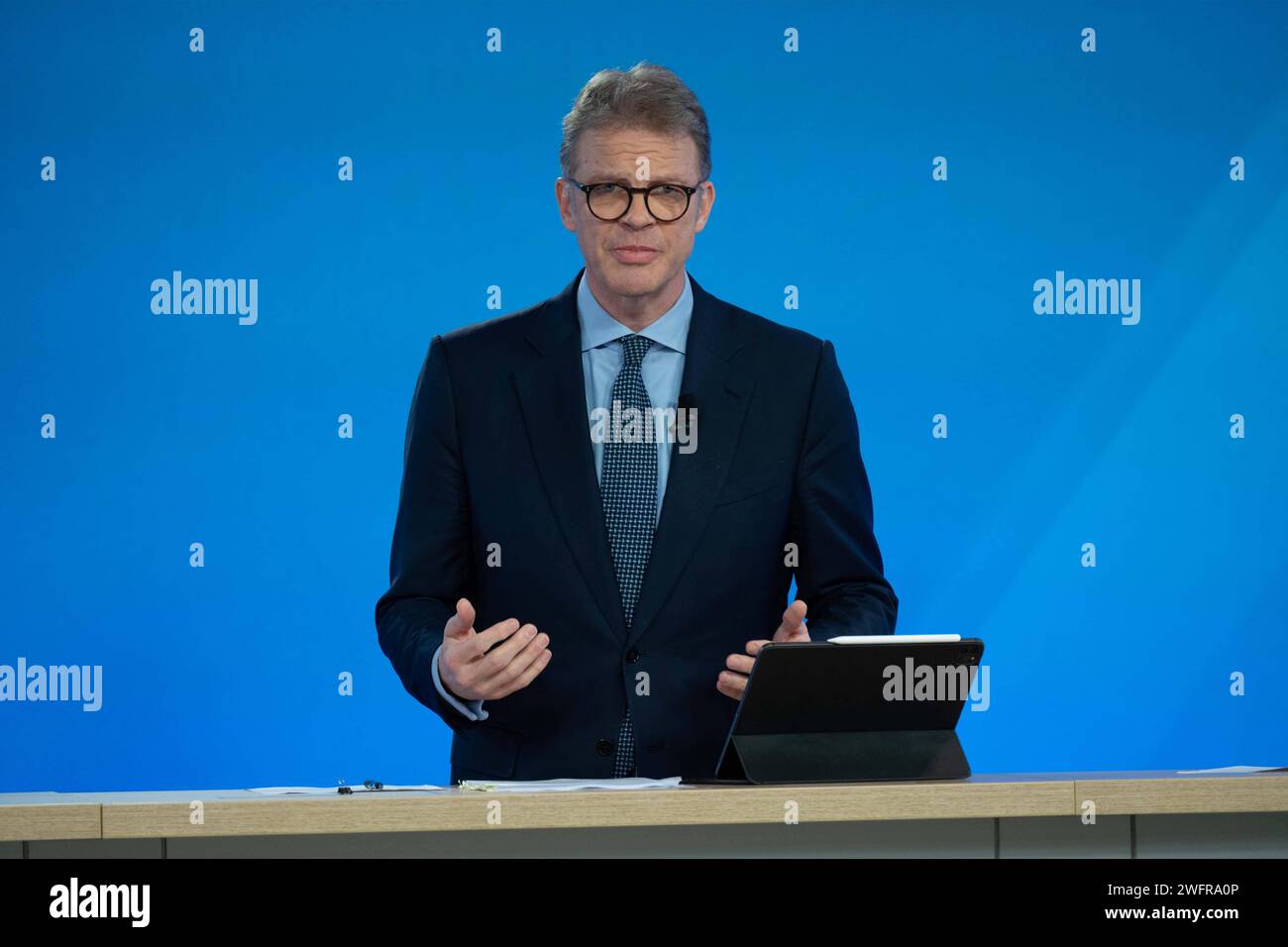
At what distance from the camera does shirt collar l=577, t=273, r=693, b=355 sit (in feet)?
9.43

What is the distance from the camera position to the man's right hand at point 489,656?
2219mm

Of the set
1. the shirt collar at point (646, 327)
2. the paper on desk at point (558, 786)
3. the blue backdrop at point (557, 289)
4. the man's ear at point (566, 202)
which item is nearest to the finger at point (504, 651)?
the paper on desk at point (558, 786)

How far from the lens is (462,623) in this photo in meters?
2.26

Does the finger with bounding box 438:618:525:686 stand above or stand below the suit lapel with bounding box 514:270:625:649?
below

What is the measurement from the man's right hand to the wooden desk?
288 millimetres

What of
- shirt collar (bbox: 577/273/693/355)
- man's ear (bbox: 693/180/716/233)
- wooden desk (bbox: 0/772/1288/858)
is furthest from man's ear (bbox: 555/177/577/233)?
wooden desk (bbox: 0/772/1288/858)

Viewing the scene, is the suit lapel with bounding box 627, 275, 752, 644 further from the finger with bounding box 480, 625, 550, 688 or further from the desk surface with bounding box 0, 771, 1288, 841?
the desk surface with bounding box 0, 771, 1288, 841

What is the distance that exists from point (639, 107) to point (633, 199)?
175 millimetres

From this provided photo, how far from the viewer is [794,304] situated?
464cm

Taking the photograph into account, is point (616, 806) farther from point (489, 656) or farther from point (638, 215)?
point (638, 215)

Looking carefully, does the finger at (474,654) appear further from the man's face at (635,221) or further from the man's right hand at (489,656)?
the man's face at (635,221)

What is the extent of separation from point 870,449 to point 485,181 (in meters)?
1.39
